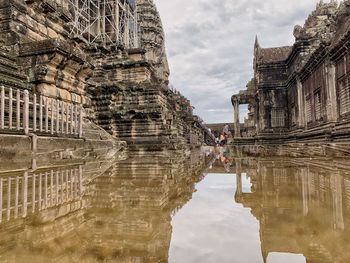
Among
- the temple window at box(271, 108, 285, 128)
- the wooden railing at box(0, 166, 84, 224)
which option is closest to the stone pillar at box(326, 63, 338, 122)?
the temple window at box(271, 108, 285, 128)

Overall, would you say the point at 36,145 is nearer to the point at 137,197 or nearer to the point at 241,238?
the point at 137,197

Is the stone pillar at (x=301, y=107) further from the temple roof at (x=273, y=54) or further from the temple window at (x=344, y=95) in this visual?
the temple window at (x=344, y=95)

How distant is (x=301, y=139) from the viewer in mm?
19281

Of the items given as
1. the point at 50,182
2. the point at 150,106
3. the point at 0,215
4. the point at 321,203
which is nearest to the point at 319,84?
the point at 150,106

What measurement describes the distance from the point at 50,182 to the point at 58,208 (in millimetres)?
1580

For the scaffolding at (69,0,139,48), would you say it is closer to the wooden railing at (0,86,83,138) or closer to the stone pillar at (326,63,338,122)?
the wooden railing at (0,86,83,138)

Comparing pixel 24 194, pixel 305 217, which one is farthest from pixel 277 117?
pixel 24 194

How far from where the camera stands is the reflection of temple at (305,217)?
237cm

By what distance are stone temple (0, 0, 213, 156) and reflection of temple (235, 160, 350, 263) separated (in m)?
5.21

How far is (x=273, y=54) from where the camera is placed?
28.7 meters

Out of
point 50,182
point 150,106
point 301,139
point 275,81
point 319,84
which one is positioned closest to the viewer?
point 50,182

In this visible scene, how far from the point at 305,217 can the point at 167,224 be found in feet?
5.06

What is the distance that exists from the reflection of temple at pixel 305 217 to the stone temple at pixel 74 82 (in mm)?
5210

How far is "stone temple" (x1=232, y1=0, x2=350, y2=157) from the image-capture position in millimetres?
13088
